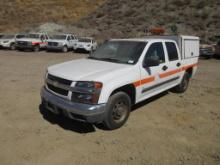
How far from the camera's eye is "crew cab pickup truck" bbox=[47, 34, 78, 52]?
2145cm

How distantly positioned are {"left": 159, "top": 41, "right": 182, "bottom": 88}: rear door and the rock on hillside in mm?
17879

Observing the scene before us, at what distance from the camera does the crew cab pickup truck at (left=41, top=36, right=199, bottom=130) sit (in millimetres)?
4172

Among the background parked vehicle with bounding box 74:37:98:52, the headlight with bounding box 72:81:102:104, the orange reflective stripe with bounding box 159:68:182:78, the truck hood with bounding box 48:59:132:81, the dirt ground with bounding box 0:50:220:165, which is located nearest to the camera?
the dirt ground with bounding box 0:50:220:165

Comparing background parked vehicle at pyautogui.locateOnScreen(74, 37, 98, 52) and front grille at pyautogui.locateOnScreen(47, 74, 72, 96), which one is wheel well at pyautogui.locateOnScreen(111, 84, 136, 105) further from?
background parked vehicle at pyautogui.locateOnScreen(74, 37, 98, 52)

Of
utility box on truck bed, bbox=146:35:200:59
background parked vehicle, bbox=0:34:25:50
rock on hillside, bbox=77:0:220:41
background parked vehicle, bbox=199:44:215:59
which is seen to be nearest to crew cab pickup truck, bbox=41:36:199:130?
utility box on truck bed, bbox=146:35:200:59

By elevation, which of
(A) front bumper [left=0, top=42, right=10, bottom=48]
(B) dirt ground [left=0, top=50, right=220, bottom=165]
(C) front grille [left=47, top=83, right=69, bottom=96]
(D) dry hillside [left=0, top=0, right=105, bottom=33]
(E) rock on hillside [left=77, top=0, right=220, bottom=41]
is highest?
(D) dry hillside [left=0, top=0, right=105, bottom=33]

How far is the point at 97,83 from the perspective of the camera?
413cm

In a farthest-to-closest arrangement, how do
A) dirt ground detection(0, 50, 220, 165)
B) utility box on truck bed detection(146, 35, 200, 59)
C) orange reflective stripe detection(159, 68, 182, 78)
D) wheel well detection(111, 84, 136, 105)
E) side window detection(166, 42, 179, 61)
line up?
utility box on truck bed detection(146, 35, 200, 59) → side window detection(166, 42, 179, 61) → orange reflective stripe detection(159, 68, 182, 78) → wheel well detection(111, 84, 136, 105) → dirt ground detection(0, 50, 220, 165)

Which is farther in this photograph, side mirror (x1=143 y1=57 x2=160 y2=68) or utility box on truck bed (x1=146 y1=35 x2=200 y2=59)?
utility box on truck bed (x1=146 y1=35 x2=200 y2=59)

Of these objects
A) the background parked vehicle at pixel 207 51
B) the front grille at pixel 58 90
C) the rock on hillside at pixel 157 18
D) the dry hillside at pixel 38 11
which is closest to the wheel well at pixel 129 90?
the front grille at pixel 58 90

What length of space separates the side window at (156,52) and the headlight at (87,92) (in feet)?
5.53

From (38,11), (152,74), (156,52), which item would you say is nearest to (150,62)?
(152,74)

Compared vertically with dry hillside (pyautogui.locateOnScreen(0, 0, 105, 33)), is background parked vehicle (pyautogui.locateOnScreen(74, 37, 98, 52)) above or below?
below

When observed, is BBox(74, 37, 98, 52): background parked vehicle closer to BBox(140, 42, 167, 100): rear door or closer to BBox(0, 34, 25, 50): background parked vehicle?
BBox(0, 34, 25, 50): background parked vehicle
